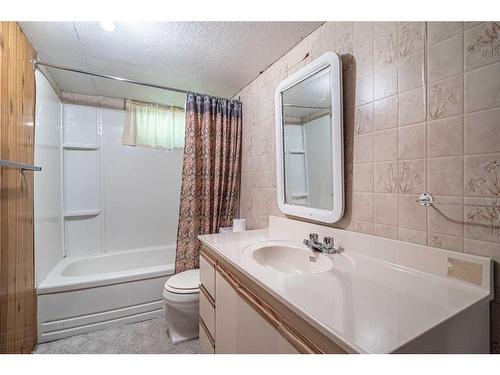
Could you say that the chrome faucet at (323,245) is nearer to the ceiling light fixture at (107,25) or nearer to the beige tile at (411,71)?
the beige tile at (411,71)

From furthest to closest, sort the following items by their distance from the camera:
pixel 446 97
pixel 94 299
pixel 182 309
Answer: pixel 94 299 → pixel 182 309 → pixel 446 97

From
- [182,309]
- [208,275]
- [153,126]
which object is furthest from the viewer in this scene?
[153,126]

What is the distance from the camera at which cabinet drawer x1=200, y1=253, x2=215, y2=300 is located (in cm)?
128

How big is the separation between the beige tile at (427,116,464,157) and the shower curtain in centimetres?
154

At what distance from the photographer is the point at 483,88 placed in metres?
0.70

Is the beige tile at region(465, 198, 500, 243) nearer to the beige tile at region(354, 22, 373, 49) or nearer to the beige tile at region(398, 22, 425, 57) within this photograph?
the beige tile at region(398, 22, 425, 57)

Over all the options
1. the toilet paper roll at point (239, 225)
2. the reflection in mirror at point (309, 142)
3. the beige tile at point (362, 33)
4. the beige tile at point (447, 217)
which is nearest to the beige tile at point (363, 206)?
the reflection in mirror at point (309, 142)

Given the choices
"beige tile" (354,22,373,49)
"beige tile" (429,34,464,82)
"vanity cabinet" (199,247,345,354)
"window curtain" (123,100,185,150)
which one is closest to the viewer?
"vanity cabinet" (199,247,345,354)

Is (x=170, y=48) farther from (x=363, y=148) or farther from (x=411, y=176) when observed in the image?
(x=411, y=176)

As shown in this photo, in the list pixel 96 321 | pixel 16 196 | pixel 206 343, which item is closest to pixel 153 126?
pixel 16 196

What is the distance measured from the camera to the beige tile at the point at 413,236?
2.75 ft

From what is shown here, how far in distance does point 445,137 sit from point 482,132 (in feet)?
0.30

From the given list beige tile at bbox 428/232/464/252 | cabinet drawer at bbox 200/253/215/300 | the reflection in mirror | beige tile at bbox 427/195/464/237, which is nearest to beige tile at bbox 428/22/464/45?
the reflection in mirror
